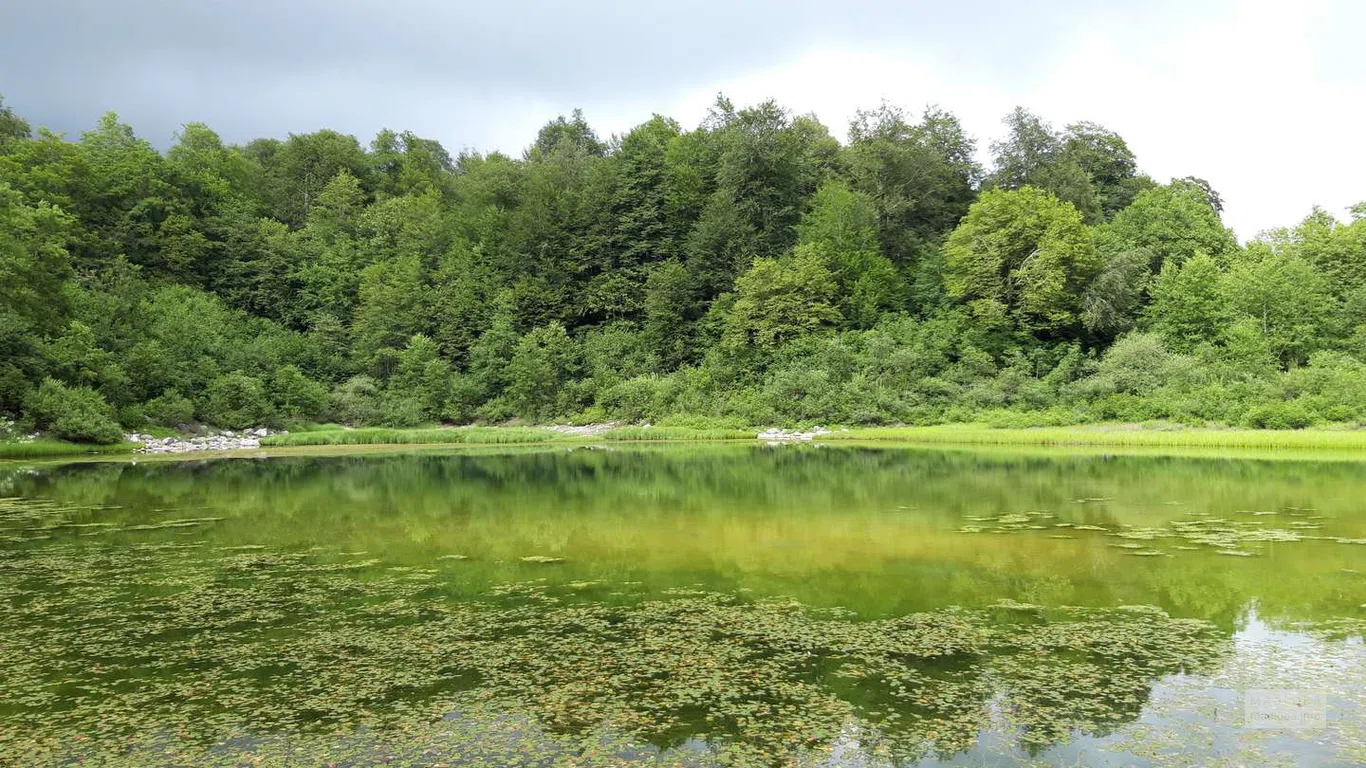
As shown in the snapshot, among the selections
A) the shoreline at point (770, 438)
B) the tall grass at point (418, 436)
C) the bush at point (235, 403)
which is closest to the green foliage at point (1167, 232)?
the shoreline at point (770, 438)

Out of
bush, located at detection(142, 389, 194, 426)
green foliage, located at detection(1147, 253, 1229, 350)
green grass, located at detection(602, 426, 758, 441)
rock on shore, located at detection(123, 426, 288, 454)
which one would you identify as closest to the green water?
rock on shore, located at detection(123, 426, 288, 454)

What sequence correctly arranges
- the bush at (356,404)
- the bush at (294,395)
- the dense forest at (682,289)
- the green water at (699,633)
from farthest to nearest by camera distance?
the bush at (356,404) < the bush at (294,395) < the dense forest at (682,289) < the green water at (699,633)

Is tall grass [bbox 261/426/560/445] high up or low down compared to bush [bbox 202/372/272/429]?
down

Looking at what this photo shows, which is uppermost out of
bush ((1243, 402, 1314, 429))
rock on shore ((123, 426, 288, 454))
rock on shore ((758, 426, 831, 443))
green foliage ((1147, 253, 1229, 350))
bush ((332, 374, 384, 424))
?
green foliage ((1147, 253, 1229, 350))

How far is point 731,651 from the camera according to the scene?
7.62m

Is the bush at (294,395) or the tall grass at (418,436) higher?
the bush at (294,395)

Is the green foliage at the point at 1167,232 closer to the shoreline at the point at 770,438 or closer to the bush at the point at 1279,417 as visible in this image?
the bush at the point at 1279,417

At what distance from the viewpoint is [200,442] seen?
40.6 metres

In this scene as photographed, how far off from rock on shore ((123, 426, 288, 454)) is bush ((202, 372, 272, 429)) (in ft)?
2.19

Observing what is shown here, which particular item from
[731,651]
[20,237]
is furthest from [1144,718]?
[20,237]

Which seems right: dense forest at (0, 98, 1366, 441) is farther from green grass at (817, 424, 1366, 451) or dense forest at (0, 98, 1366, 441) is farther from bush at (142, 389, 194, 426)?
green grass at (817, 424, 1366, 451)

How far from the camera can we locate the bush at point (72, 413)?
34625 mm

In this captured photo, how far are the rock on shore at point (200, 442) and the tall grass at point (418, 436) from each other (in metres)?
1.71

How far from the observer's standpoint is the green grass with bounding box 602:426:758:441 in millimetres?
42750
